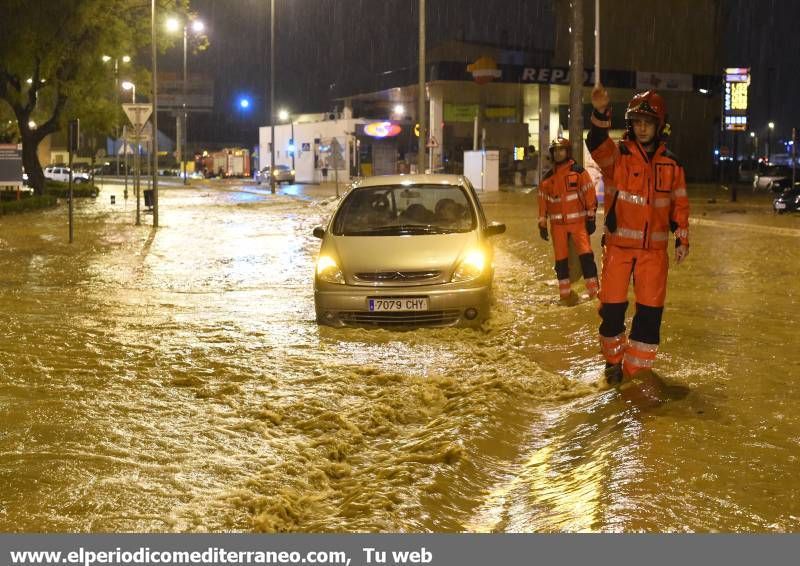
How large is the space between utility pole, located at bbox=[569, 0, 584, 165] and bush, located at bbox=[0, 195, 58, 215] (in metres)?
19.0

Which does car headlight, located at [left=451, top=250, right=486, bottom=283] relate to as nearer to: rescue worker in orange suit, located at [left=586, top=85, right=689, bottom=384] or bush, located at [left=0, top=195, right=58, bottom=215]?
rescue worker in orange suit, located at [left=586, top=85, right=689, bottom=384]

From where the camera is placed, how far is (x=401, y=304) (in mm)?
10945

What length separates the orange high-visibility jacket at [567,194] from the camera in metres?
12.7

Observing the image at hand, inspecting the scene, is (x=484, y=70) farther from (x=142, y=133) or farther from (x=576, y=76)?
(x=576, y=76)

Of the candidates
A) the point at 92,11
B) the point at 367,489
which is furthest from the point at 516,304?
the point at 92,11

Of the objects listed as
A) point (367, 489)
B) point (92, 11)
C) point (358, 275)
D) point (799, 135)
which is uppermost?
point (92, 11)

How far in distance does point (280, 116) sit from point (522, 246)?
86.9 metres

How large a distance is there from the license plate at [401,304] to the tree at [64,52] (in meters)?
29.3

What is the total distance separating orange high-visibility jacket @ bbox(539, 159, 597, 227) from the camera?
41.8 feet

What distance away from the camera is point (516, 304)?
529 inches

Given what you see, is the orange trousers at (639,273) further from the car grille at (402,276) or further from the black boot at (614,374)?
the car grille at (402,276)

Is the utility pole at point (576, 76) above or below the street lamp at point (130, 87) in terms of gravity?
below

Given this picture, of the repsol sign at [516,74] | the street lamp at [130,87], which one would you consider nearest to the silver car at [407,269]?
the street lamp at [130,87]

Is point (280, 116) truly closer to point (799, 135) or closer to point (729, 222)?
point (799, 135)
